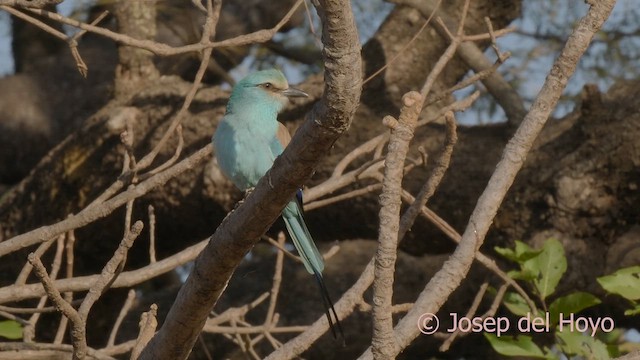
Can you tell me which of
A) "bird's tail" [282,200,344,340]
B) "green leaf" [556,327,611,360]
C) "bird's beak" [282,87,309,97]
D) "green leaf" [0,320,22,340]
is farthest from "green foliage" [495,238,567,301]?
"green leaf" [0,320,22,340]

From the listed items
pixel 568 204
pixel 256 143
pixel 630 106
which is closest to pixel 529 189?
pixel 568 204

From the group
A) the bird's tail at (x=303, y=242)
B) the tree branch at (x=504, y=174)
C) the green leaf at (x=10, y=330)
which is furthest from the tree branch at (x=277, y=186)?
the bird's tail at (x=303, y=242)

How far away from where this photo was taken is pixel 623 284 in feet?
9.71

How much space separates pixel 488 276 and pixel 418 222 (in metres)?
0.37

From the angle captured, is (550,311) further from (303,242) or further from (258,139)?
(258,139)

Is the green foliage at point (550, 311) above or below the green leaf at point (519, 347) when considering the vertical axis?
above

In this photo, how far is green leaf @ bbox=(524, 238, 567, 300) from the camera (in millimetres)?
3393

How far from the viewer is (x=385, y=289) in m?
2.09

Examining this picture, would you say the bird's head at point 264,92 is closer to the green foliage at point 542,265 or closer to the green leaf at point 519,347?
the green foliage at point 542,265

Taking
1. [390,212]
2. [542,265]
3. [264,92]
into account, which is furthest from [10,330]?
[390,212]

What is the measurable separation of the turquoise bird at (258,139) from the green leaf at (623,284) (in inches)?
39.3

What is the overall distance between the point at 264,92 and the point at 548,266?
145cm

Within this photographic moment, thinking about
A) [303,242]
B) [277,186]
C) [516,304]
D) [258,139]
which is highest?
[258,139]

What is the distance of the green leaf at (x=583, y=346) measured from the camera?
3156mm
